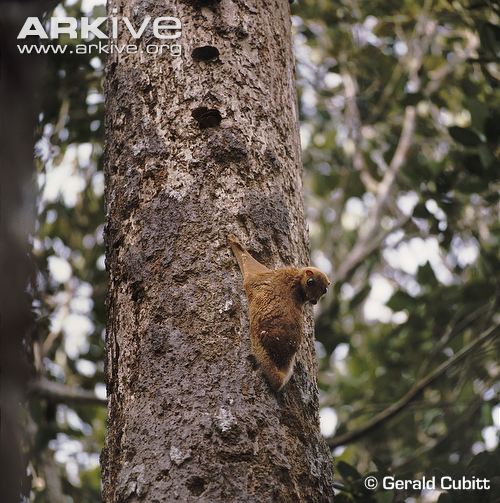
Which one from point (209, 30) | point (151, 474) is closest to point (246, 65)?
point (209, 30)

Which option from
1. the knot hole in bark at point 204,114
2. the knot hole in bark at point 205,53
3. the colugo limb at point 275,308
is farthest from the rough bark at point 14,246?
the knot hole in bark at point 205,53

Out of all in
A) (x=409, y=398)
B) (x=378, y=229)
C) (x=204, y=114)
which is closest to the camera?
(x=204, y=114)

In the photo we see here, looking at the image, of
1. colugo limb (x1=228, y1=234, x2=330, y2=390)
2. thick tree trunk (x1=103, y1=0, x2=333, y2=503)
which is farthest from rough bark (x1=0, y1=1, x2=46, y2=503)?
colugo limb (x1=228, y1=234, x2=330, y2=390)

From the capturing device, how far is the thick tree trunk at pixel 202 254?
1.78m

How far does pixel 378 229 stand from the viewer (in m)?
6.13

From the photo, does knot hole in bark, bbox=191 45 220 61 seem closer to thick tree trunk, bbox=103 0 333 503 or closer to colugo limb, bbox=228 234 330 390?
thick tree trunk, bbox=103 0 333 503

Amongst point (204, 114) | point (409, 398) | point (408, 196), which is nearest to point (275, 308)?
point (204, 114)

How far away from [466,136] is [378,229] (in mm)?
1803

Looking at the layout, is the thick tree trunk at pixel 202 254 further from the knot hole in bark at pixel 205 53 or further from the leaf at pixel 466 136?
the leaf at pixel 466 136

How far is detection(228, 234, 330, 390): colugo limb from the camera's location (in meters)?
1.92

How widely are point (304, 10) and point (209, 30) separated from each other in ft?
12.8

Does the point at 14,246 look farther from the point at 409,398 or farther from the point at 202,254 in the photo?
the point at 409,398

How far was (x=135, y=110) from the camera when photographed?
2.34 meters

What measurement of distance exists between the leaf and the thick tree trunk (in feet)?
6.64
